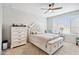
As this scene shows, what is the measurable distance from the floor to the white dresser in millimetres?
103

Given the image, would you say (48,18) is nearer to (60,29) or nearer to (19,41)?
(60,29)

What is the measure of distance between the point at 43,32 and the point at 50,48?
0.37 meters

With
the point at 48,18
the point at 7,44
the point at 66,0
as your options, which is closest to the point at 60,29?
the point at 48,18

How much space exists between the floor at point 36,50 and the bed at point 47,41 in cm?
8

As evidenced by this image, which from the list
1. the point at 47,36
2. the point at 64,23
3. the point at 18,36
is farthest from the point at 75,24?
the point at 18,36

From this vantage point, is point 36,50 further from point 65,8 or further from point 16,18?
point 65,8

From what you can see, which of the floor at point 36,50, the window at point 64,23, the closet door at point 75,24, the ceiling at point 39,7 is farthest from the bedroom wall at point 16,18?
the closet door at point 75,24

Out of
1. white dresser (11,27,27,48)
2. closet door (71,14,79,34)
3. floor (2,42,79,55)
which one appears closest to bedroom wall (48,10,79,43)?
closet door (71,14,79,34)

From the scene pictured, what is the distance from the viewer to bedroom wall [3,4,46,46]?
172 cm

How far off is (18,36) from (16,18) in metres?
0.38

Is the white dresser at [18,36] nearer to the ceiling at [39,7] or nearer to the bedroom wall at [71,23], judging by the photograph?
the ceiling at [39,7]

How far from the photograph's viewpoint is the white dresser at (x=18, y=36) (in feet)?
5.81

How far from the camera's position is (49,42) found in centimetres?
173

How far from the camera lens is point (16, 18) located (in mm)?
1761
